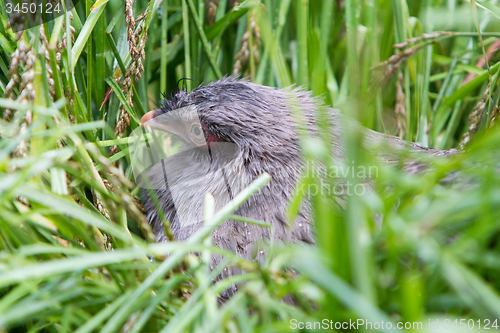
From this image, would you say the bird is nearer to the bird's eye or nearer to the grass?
the bird's eye

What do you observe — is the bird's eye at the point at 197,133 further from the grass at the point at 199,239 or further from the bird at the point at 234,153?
the grass at the point at 199,239

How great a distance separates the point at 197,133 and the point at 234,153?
253mm

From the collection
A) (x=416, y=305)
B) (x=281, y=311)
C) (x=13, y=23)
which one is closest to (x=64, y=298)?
(x=281, y=311)

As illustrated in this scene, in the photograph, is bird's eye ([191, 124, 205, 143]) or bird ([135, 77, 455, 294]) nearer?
bird ([135, 77, 455, 294])

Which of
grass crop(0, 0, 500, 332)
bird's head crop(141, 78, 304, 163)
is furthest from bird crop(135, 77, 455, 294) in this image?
grass crop(0, 0, 500, 332)

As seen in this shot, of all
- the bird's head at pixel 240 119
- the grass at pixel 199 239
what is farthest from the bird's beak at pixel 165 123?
the grass at pixel 199 239

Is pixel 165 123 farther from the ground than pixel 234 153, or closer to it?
farther from the ground

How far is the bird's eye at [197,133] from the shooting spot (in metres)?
2.00

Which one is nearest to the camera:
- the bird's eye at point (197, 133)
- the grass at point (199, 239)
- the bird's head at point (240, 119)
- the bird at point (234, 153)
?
the grass at point (199, 239)

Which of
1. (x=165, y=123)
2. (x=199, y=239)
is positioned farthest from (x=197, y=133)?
(x=199, y=239)

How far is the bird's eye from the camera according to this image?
200 centimetres

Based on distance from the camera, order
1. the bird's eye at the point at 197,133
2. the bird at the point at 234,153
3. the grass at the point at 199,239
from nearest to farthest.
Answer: the grass at the point at 199,239, the bird at the point at 234,153, the bird's eye at the point at 197,133

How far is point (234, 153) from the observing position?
1.89 metres

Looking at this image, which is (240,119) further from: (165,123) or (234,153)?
(165,123)
